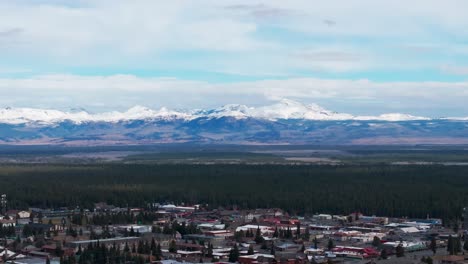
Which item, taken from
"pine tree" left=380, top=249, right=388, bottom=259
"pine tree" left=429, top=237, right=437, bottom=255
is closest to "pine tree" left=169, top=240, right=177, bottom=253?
"pine tree" left=380, top=249, right=388, bottom=259

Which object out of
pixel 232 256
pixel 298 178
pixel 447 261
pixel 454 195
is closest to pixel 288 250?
pixel 232 256

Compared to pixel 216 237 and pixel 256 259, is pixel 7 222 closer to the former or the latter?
pixel 216 237

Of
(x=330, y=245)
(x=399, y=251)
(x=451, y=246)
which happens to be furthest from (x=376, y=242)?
(x=451, y=246)

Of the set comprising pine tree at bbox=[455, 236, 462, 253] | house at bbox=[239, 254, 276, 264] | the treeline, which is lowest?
house at bbox=[239, 254, 276, 264]

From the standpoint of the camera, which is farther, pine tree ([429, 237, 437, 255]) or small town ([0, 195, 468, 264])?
pine tree ([429, 237, 437, 255])

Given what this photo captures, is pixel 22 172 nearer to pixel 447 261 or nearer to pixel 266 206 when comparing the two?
pixel 266 206

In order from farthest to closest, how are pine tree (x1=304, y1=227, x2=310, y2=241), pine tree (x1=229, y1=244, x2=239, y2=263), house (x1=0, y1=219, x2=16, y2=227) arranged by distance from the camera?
house (x1=0, y1=219, x2=16, y2=227) < pine tree (x1=304, y1=227, x2=310, y2=241) < pine tree (x1=229, y1=244, x2=239, y2=263)

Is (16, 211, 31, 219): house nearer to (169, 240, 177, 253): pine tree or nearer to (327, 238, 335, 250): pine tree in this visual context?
(169, 240, 177, 253): pine tree

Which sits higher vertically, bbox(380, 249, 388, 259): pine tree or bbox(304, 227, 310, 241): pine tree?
bbox(304, 227, 310, 241): pine tree
